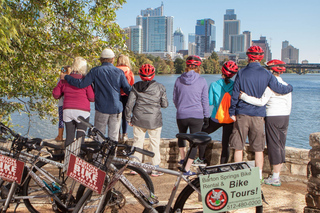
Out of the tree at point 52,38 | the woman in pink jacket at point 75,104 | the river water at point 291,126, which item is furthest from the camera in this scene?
the river water at point 291,126

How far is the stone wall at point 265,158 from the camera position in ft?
18.0

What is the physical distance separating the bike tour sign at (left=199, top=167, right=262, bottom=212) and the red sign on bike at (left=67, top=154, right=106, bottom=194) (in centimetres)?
83

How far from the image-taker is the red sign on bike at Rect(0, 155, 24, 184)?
349 centimetres

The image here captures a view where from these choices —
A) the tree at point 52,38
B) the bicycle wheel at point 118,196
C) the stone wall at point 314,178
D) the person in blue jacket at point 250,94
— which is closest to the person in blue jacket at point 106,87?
the person in blue jacket at point 250,94

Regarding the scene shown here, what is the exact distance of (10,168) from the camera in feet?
11.5

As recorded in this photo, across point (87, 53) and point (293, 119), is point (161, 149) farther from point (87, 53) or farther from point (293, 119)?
point (293, 119)

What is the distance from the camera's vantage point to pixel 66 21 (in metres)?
8.45

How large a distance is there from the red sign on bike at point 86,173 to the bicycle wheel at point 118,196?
0.19 metres

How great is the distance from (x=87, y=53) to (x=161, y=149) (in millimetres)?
3412

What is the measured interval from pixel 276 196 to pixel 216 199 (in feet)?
6.26

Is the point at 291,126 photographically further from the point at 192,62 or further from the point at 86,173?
the point at 86,173

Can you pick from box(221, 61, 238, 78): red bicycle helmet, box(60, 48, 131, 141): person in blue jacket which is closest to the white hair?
box(60, 48, 131, 141): person in blue jacket

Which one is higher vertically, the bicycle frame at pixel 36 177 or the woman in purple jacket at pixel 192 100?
the woman in purple jacket at pixel 192 100

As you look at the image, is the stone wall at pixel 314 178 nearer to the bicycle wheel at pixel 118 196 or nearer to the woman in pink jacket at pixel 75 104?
the bicycle wheel at pixel 118 196
